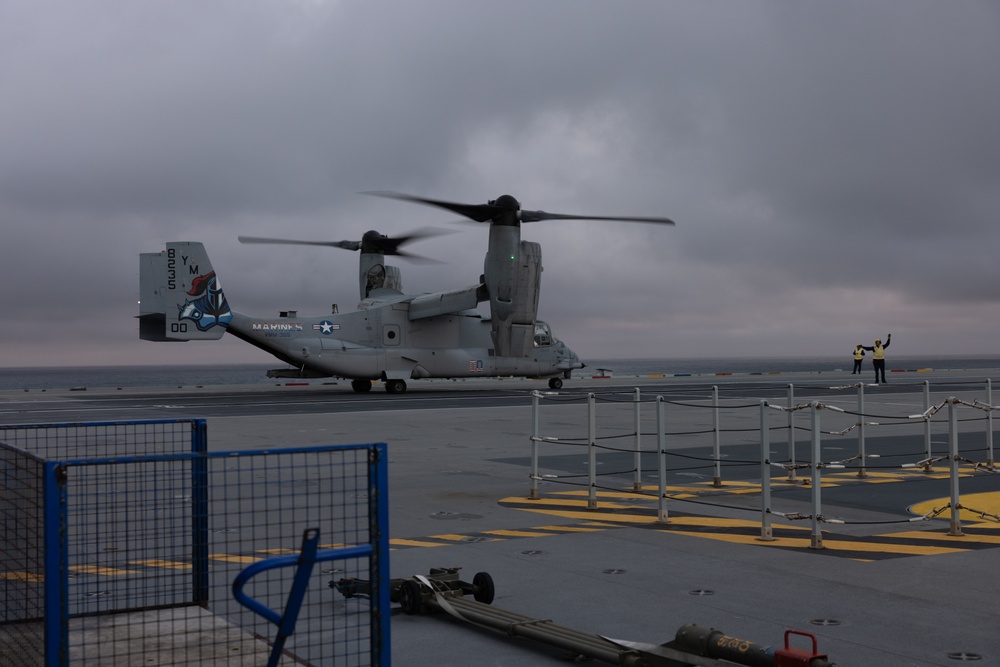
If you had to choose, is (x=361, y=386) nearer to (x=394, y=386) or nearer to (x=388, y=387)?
(x=388, y=387)

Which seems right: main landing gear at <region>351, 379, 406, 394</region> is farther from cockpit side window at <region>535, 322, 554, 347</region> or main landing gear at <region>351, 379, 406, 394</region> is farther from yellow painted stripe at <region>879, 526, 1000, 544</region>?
yellow painted stripe at <region>879, 526, 1000, 544</region>

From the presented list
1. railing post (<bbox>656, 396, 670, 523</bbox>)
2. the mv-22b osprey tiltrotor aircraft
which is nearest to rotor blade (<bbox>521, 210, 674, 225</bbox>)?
the mv-22b osprey tiltrotor aircraft

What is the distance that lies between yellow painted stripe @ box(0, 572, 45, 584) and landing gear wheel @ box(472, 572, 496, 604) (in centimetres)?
282

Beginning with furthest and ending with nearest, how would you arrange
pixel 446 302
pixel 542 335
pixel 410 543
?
pixel 542 335 < pixel 446 302 < pixel 410 543

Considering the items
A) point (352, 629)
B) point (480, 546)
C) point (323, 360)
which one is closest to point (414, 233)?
point (323, 360)

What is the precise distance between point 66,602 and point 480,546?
5.16 m

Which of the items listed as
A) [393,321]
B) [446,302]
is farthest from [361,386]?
[446,302]

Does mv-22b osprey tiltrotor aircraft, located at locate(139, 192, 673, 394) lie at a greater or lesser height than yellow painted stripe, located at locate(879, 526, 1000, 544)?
greater

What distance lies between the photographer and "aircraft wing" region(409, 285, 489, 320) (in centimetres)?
3756

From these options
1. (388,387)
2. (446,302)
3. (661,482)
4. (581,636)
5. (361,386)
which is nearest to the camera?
(581,636)

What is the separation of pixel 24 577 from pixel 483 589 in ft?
9.42

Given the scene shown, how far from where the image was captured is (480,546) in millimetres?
8758

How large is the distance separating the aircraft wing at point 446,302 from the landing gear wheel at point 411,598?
3039 centimetres

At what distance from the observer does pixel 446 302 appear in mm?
38281
